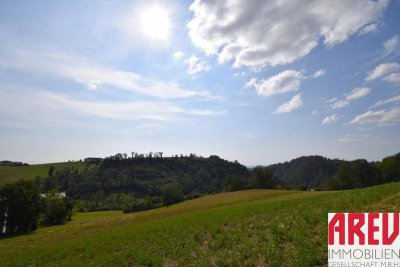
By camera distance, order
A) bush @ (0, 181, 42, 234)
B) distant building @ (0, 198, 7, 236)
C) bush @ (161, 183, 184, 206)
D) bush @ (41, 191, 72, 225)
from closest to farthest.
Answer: bush @ (0, 181, 42, 234), distant building @ (0, 198, 7, 236), bush @ (41, 191, 72, 225), bush @ (161, 183, 184, 206)

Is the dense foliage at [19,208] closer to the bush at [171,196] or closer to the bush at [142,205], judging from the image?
the bush at [142,205]

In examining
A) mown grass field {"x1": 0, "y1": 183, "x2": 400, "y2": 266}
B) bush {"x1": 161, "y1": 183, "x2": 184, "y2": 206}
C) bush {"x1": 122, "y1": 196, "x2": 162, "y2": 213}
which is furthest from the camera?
bush {"x1": 161, "y1": 183, "x2": 184, "y2": 206}

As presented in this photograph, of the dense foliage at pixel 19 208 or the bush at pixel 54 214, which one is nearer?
the dense foliage at pixel 19 208

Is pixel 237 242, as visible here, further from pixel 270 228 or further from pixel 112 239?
pixel 112 239

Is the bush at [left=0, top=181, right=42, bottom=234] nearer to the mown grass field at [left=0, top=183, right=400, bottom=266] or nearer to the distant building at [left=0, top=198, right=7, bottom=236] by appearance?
the distant building at [left=0, top=198, right=7, bottom=236]

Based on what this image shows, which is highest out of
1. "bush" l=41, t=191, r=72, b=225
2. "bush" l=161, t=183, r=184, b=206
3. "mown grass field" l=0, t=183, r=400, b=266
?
"mown grass field" l=0, t=183, r=400, b=266

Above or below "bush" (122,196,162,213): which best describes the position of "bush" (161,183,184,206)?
above

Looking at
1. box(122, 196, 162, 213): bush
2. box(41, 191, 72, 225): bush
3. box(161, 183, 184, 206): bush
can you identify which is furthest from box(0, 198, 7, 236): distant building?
box(161, 183, 184, 206): bush

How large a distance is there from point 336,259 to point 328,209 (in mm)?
7950

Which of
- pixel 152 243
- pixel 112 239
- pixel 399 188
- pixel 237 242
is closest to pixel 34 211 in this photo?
pixel 112 239

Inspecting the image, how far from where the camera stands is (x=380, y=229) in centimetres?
1392

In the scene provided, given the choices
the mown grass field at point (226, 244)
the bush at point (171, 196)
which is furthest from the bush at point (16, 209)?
the bush at point (171, 196)

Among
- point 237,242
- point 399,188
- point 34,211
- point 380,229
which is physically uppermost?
point 399,188

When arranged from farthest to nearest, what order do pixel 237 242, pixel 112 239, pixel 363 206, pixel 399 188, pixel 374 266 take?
pixel 112 239, pixel 399 188, pixel 363 206, pixel 237 242, pixel 374 266
